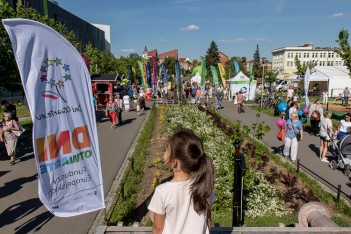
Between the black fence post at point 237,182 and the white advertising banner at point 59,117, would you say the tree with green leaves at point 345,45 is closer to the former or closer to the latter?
the black fence post at point 237,182

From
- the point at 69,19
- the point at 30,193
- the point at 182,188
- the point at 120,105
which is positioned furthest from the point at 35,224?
the point at 69,19

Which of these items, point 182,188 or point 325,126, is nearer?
point 182,188

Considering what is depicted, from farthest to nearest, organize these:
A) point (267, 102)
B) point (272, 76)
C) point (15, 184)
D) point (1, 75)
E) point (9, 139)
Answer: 1. point (272, 76)
2. point (267, 102)
3. point (1, 75)
4. point (9, 139)
5. point (15, 184)

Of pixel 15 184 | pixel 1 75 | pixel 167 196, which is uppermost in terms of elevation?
pixel 1 75

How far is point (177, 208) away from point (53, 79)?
2.56 meters

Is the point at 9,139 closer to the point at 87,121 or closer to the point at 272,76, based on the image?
the point at 87,121

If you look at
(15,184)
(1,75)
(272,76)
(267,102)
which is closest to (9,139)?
(15,184)

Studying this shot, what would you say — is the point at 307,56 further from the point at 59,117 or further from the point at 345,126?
the point at 59,117

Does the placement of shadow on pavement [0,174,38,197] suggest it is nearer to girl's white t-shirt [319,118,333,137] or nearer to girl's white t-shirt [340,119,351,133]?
girl's white t-shirt [319,118,333,137]

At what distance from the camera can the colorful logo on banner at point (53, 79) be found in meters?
3.88

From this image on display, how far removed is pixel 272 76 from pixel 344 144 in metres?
35.2

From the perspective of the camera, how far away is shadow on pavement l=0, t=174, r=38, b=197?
7.63 m

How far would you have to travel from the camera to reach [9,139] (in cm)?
1002

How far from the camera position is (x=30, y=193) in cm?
755
